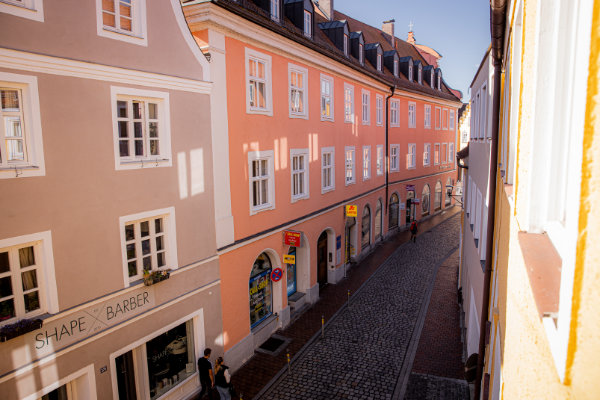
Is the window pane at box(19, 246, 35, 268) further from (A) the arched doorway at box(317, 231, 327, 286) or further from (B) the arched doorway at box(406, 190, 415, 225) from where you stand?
(B) the arched doorway at box(406, 190, 415, 225)

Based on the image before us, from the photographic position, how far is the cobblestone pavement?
11539 mm

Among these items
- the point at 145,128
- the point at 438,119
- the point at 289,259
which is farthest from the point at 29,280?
the point at 438,119

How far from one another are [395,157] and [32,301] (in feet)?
84.2

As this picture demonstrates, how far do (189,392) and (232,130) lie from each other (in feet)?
23.8

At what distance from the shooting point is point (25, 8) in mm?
6949

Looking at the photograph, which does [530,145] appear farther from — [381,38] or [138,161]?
[381,38]

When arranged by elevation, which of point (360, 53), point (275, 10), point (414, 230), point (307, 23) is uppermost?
point (360, 53)

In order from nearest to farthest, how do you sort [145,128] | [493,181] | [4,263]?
1. [4,263]
2. [493,181]
3. [145,128]

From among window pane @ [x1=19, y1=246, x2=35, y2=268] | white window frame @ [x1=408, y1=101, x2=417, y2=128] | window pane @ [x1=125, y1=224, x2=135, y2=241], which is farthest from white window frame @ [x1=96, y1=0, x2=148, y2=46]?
white window frame @ [x1=408, y1=101, x2=417, y2=128]

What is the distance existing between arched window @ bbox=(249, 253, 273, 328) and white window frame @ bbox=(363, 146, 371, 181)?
11212mm

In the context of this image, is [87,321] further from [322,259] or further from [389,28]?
[389,28]

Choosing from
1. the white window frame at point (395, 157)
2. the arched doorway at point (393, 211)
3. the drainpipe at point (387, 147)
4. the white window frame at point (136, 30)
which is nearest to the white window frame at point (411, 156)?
the white window frame at point (395, 157)

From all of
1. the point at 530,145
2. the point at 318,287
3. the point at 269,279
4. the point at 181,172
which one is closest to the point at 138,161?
the point at 181,172

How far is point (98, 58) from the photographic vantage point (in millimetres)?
8172
